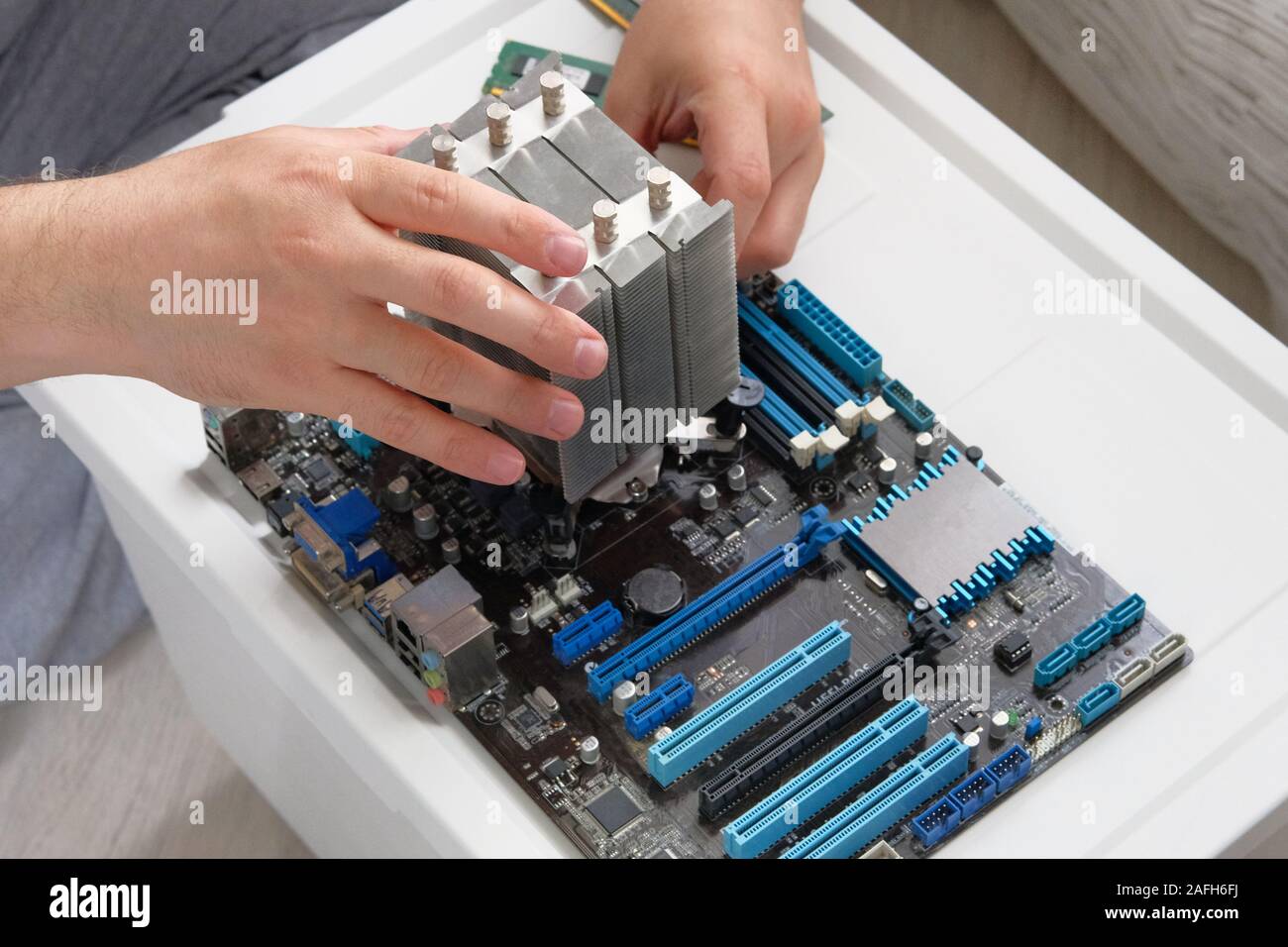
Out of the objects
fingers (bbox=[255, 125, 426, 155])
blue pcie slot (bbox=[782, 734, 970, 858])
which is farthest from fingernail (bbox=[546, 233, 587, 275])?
blue pcie slot (bbox=[782, 734, 970, 858])

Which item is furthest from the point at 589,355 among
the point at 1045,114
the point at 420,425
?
the point at 1045,114

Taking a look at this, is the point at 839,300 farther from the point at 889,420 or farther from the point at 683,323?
the point at 683,323

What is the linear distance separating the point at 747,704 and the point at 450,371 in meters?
0.45

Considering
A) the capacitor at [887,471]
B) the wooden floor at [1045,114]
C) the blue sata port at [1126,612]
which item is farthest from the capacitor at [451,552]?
the wooden floor at [1045,114]

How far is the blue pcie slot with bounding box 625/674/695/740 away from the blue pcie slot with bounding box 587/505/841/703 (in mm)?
40

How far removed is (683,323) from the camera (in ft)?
5.95

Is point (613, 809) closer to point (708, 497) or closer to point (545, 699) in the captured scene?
point (545, 699)

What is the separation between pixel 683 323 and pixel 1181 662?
64 cm

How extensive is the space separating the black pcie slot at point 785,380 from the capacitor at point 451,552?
0.41 m

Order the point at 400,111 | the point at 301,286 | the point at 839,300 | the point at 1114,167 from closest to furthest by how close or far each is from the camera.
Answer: the point at 301,286, the point at 839,300, the point at 400,111, the point at 1114,167

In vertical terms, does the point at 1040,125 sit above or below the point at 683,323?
above

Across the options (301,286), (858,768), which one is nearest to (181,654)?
(301,286)

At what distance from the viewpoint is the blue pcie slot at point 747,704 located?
68.5 inches

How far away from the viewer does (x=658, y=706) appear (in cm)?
177
